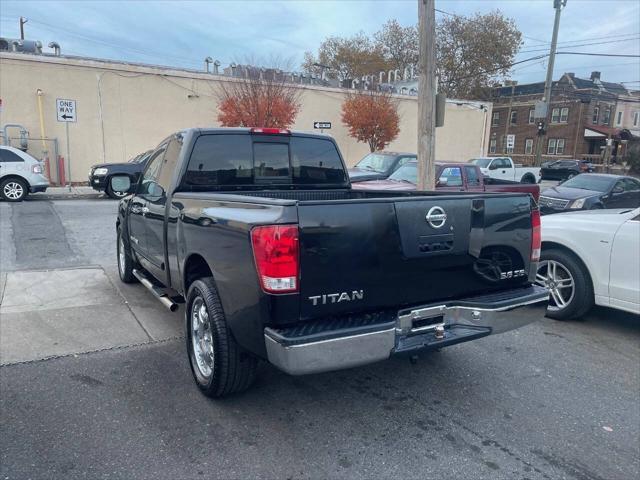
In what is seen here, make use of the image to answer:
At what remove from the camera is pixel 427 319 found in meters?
3.12

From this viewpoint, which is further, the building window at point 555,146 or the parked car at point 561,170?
the building window at point 555,146

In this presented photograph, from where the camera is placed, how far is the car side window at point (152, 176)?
479cm

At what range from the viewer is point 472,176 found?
39.2 ft

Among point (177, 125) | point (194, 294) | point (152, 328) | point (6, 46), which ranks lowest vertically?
point (152, 328)

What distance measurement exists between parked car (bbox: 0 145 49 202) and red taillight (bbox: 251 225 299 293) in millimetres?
14308

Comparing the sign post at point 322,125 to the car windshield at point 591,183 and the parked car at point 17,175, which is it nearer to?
the car windshield at point 591,183

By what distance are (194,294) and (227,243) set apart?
75 cm

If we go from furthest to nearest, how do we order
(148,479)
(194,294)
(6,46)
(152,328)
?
(6,46) < (152,328) < (194,294) < (148,479)

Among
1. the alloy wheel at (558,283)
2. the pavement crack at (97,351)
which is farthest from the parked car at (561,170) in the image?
the pavement crack at (97,351)

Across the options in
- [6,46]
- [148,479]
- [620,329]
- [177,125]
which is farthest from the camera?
[177,125]

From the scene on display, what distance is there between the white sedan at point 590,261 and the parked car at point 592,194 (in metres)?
8.16

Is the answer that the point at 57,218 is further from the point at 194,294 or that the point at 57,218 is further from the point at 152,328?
the point at 194,294

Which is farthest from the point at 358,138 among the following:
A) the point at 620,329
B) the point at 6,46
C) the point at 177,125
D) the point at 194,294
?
the point at 194,294

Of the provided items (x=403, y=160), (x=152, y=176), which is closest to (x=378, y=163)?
(x=403, y=160)
